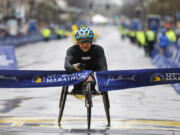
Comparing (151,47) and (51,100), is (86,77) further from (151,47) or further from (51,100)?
(151,47)

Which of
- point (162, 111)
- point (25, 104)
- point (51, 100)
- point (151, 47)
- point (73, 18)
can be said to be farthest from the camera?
point (73, 18)

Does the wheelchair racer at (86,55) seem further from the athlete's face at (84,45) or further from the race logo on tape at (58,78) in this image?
the race logo on tape at (58,78)

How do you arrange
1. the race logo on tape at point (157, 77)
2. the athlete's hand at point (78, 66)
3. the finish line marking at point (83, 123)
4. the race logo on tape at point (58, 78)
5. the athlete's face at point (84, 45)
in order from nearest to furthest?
the athlete's hand at point (78, 66) → the race logo on tape at point (58, 78) → the athlete's face at point (84, 45) → the race logo on tape at point (157, 77) → the finish line marking at point (83, 123)

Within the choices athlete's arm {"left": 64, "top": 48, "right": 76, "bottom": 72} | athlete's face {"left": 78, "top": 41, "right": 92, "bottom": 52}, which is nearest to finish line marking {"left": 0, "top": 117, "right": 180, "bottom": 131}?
athlete's arm {"left": 64, "top": 48, "right": 76, "bottom": 72}

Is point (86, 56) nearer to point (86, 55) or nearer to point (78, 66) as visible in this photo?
point (86, 55)

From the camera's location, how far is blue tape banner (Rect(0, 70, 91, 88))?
856cm

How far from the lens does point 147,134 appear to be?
27.1 ft

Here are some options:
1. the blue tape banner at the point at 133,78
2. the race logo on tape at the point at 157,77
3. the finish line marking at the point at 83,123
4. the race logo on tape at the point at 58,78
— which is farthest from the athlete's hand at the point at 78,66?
the race logo on tape at the point at 157,77

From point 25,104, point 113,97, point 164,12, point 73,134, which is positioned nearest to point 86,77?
point 73,134

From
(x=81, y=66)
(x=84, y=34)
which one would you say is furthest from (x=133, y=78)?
(x=84, y=34)

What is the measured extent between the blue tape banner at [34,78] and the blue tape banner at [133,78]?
0.47 m

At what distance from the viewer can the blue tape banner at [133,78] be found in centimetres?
847

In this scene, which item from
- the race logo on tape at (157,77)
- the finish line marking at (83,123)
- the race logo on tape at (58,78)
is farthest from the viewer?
the finish line marking at (83,123)

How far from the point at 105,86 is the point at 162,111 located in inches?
119
